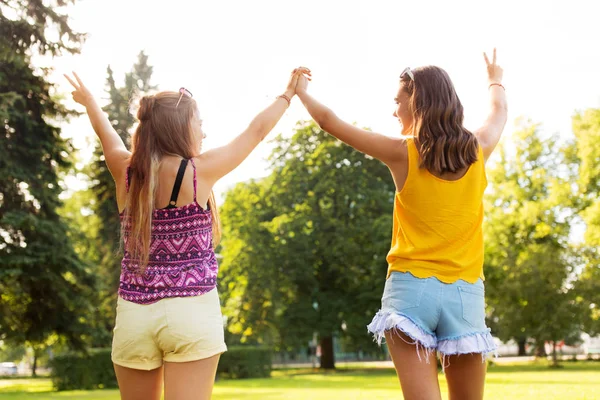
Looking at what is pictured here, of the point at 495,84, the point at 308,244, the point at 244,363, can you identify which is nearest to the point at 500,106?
the point at 495,84

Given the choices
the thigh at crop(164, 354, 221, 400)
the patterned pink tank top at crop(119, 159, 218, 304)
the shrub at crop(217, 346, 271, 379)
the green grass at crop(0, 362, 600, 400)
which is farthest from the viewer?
the shrub at crop(217, 346, 271, 379)

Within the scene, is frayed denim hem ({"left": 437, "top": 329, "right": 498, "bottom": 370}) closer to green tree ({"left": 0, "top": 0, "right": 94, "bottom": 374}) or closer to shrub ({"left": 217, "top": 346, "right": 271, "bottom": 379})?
green tree ({"left": 0, "top": 0, "right": 94, "bottom": 374})

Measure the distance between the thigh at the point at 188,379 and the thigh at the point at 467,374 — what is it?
3.46 ft

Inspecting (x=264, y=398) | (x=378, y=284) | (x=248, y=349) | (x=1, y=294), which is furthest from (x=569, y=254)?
(x=1, y=294)

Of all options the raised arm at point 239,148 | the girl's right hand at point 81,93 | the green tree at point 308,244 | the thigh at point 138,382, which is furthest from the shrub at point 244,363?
the thigh at point 138,382

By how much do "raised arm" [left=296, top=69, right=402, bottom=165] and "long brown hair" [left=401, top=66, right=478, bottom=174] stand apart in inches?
4.7

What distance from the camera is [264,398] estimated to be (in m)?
19.4

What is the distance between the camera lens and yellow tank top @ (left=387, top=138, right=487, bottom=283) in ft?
11.1

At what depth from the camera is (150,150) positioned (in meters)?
3.34

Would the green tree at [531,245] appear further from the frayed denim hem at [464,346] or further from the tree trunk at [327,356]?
the frayed denim hem at [464,346]

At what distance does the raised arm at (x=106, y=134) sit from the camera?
3.59 meters

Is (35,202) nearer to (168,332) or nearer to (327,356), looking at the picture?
(168,332)

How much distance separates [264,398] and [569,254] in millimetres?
23108

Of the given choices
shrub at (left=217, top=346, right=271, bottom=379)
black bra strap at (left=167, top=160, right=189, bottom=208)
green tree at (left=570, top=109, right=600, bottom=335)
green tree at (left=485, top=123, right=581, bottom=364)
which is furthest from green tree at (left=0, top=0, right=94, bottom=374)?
green tree at (left=570, top=109, right=600, bottom=335)
